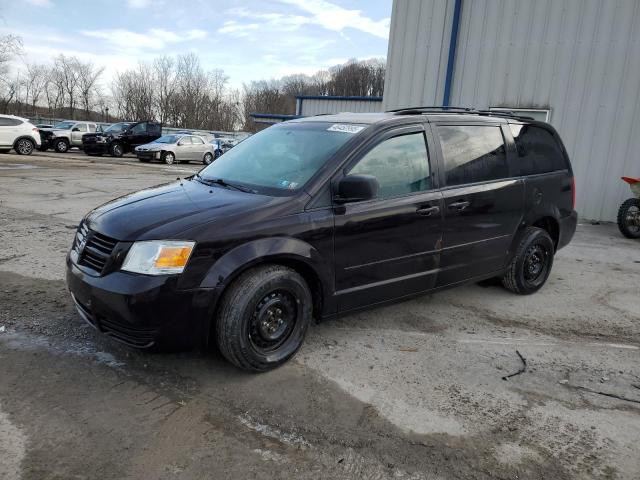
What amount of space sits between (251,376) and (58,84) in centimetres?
7008

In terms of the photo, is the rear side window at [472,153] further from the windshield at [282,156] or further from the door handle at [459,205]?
the windshield at [282,156]

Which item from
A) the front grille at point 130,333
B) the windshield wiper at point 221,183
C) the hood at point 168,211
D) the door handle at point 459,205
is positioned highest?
the windshield wiper at point 221,183

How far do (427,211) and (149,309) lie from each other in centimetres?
219

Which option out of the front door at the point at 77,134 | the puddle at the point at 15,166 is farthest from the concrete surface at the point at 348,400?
the front door at the point at 77,134

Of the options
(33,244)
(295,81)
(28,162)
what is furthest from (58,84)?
(33,244)

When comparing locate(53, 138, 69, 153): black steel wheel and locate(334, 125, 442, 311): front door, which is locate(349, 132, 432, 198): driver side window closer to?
locate(334, 125, 442, 311): front door

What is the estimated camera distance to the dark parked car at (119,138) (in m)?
25.2

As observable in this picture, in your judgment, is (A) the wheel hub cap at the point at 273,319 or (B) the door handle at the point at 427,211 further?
(B) the door handle at the point at 427,211

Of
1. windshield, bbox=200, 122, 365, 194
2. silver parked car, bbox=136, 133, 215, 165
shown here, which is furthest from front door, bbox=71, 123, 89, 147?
windshield, bbox=200, 122, 365, 194

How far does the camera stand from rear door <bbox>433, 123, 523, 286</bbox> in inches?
165

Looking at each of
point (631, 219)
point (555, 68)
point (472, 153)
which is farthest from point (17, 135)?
point (631, 219)

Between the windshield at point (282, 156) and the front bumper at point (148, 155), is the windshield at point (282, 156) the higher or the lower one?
the higher one

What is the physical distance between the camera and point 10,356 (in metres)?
3.45

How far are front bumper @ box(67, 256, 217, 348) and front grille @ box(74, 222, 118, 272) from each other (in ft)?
0.37
